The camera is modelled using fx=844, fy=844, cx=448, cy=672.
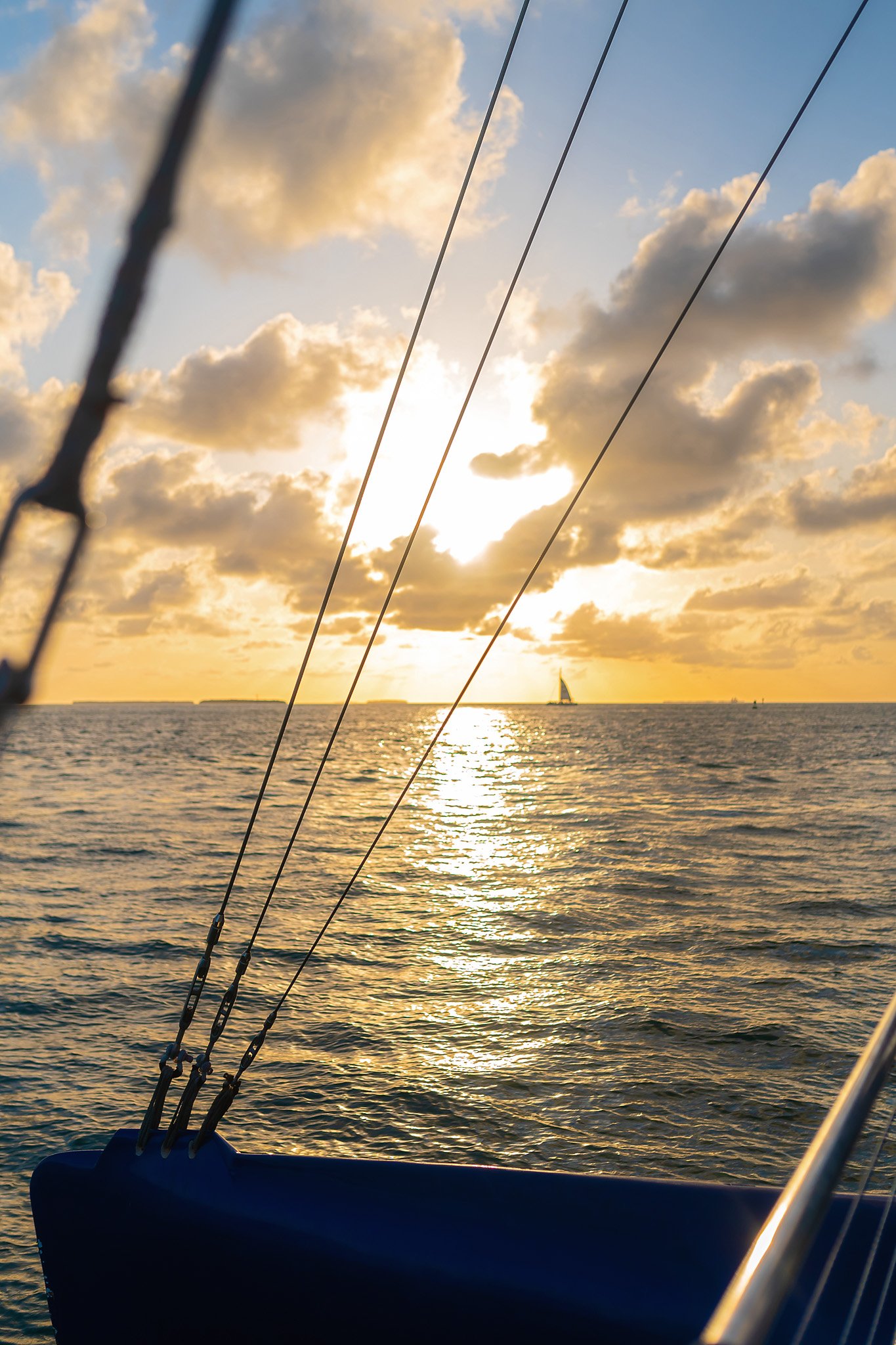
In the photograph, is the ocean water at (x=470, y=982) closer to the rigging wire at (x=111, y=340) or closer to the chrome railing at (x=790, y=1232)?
the rigging wire at (x=111, y=340)

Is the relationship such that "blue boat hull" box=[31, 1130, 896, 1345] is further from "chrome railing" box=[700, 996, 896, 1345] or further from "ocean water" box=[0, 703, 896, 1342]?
"chrome railing" box=[700, 996, 896, 1345]

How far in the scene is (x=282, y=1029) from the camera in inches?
431

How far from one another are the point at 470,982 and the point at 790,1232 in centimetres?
1214

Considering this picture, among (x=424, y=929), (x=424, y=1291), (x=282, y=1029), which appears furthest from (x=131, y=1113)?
(x=424, y=929)

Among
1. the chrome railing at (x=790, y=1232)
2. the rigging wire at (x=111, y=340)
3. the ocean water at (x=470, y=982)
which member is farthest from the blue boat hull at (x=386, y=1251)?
the rigging wire at (x=111, y=340)

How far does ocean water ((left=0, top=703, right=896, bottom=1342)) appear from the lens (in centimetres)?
816

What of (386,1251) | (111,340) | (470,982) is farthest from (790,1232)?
(470,982)

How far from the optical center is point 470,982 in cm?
1283

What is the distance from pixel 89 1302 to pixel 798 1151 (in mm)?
6101

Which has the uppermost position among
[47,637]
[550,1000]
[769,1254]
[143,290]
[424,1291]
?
[143,290]

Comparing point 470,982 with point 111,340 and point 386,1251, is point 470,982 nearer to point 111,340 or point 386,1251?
point 386,1251

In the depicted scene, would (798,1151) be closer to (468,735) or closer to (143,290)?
(143,290)

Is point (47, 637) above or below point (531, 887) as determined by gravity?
above

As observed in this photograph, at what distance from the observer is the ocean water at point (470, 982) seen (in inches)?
321
